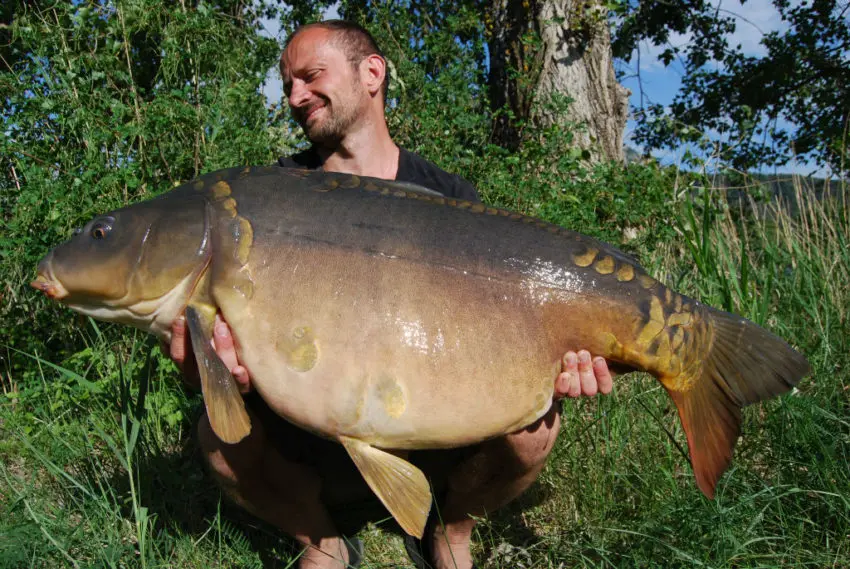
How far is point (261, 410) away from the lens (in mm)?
1919

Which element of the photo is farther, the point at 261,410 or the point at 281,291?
the point at 261,410

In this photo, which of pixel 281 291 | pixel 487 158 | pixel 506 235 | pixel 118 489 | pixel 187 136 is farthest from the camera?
pixel 487 158

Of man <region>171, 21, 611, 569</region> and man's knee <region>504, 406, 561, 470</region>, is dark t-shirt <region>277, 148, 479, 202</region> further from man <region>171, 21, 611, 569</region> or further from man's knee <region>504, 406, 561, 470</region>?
man's knee <region>504, 406, 561, 470</region>

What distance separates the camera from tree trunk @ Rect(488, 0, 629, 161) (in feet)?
15.3

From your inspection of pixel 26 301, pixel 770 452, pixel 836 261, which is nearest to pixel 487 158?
pixel 836 261

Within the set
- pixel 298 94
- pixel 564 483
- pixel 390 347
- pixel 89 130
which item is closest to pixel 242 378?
pixel 390 347

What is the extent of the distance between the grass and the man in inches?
5.3

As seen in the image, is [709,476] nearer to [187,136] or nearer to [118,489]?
[118,489]

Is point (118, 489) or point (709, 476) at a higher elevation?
point (709, 476)

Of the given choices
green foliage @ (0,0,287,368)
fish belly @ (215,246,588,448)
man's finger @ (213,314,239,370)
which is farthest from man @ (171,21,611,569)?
green foliage @ (0,0,287,368)

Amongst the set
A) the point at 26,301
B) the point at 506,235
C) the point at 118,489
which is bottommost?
the point at 118,489

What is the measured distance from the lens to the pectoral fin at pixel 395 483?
152cm

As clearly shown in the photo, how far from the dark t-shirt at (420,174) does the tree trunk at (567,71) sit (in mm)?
2330

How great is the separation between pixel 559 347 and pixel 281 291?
65cm
